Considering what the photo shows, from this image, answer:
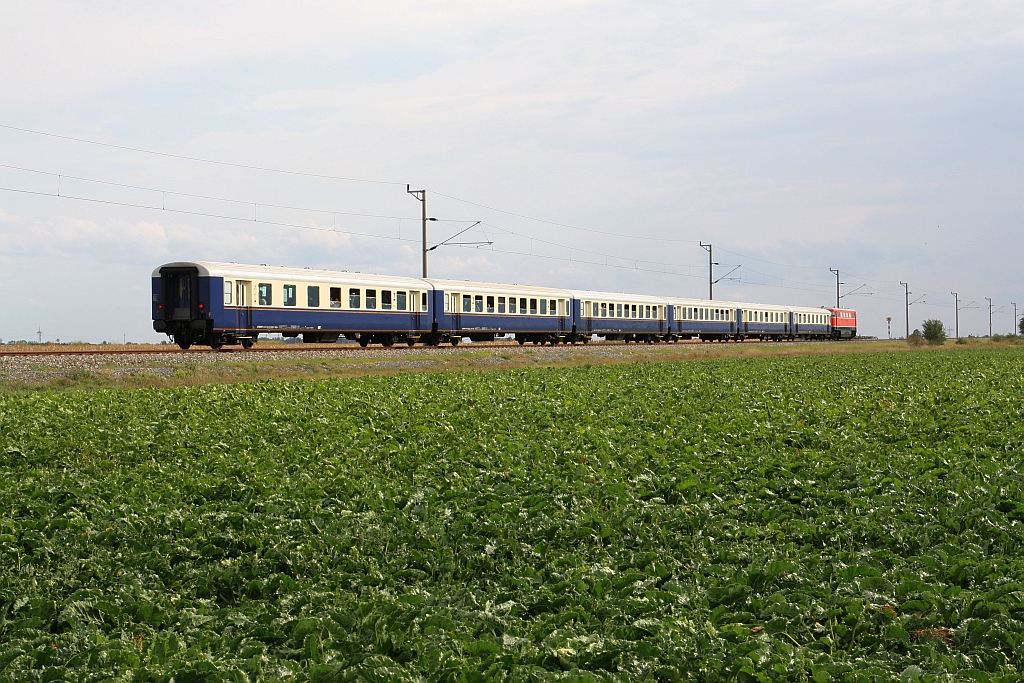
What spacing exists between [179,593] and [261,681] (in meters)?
2.52

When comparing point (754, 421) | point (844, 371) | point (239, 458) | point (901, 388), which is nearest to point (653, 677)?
point (239, 458)

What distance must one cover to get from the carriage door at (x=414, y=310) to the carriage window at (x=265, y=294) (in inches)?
347

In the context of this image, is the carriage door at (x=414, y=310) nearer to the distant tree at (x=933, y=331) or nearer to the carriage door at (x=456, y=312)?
the carriage door at (x=456, y=312)

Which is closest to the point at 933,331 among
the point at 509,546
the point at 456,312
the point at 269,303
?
the point at 456,312

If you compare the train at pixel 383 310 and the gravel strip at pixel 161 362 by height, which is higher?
the train at pixel 383 310

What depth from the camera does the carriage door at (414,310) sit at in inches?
1673

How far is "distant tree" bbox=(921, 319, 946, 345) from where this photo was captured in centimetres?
7444

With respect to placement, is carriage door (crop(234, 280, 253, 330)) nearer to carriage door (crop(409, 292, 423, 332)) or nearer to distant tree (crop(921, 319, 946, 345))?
carriage door (crop(409, 292, 423, 332))

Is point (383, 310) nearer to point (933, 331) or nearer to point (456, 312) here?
point (456, 312)

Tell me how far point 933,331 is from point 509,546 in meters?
75.8

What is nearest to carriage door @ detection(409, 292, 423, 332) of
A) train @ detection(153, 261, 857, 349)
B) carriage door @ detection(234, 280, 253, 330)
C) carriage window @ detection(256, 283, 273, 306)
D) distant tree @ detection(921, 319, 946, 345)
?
train @ detection(153, 261, 857, 349)

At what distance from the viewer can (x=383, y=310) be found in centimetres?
4075

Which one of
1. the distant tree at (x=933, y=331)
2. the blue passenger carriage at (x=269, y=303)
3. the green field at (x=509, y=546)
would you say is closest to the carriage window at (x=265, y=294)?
the blue passenger carriage at (x=269, y=303)

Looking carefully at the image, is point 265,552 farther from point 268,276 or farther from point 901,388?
point 268,276
